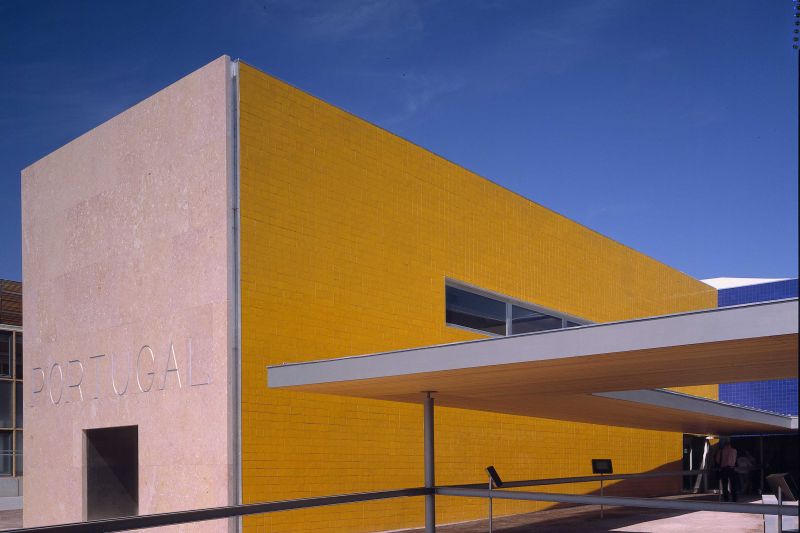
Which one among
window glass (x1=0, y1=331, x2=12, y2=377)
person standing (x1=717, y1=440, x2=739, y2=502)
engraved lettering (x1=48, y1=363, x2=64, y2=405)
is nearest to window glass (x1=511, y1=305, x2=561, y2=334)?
person standing (x1=717, y1=440, x2=739, y2=502)

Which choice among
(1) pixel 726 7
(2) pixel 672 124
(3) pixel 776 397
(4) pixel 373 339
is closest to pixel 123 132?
(4) pixel 373 339

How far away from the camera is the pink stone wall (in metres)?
11.6

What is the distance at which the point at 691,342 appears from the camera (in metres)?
6.52

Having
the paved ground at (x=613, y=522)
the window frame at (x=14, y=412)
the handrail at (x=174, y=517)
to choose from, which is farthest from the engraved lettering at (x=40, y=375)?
the window frame at (x=14, y=412)

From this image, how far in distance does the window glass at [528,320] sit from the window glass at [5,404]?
19.3 metres

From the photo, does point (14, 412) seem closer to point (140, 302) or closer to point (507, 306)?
point (140, 302)

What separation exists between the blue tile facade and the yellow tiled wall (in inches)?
568

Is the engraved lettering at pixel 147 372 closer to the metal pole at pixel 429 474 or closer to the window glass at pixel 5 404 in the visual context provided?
the metal pole at pixel 429 474

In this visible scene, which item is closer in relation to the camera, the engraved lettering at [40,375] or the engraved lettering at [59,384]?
the engraved lettering at [59,384]

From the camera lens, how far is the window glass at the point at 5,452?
91.2 ft

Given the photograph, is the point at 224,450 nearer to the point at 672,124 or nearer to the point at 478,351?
the point at 478,351

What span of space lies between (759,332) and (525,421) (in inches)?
451

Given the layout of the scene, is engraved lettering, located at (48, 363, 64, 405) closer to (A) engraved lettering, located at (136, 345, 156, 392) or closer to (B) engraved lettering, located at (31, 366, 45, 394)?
(B) engraved lettering, located at (31, 366, 45, 394)

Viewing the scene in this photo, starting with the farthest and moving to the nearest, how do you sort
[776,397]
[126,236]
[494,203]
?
[776,397]
[494,203]
[126,236]
